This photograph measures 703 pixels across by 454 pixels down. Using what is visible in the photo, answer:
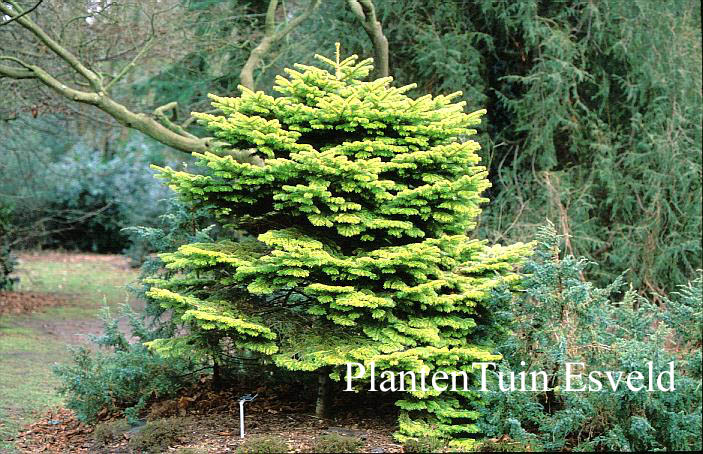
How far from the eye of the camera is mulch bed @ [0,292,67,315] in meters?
13.2

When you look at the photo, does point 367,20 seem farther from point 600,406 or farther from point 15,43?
point 600,406

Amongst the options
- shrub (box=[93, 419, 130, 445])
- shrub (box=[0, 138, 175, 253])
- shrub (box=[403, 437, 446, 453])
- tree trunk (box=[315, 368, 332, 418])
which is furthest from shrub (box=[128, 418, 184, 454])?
shrub (box=[0, 138, 175, 253])

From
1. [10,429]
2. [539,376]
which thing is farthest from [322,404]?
[10,429]

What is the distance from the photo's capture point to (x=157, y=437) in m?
5.30

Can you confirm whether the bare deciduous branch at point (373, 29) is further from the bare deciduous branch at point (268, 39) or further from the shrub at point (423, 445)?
the shrub at point (423, 445)

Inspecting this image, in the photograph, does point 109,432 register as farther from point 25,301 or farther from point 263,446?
point 25,301

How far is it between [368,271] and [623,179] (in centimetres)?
643

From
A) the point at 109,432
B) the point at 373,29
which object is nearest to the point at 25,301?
the point at 373,29

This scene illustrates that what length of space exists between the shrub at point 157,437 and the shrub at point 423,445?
1510mm

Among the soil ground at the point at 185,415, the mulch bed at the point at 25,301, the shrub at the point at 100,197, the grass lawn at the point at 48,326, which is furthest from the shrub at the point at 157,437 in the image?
the shrub at the point at 100,197

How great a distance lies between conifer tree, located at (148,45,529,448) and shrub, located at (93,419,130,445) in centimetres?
76

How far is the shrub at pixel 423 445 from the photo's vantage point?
481 cm

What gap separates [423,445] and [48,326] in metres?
8.74

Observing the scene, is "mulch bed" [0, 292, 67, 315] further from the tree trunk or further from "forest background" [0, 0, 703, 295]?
the tree trunk
